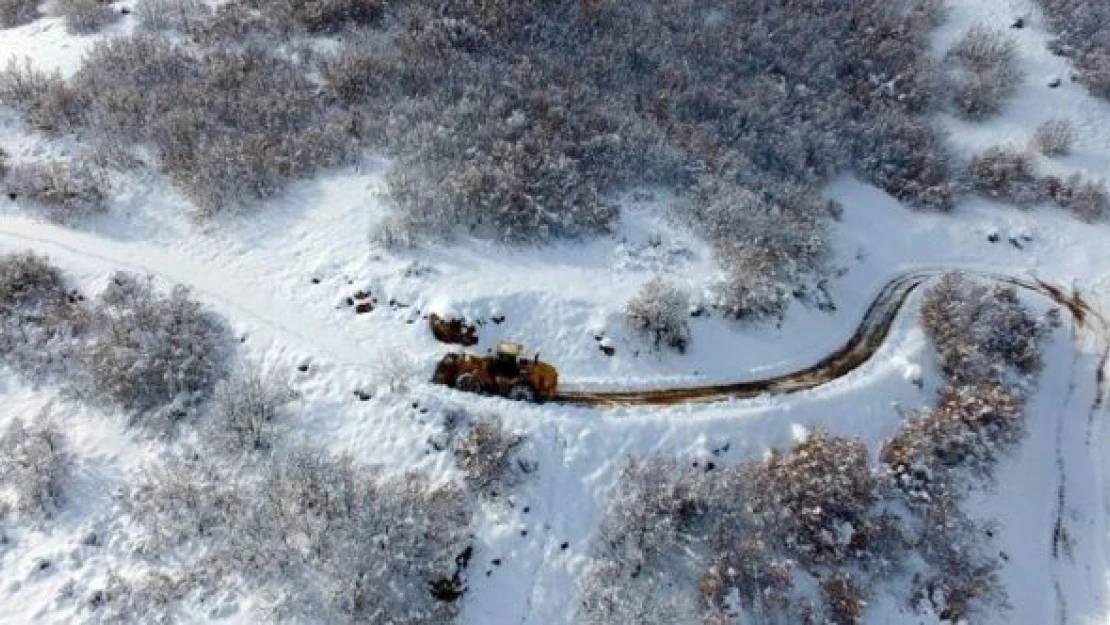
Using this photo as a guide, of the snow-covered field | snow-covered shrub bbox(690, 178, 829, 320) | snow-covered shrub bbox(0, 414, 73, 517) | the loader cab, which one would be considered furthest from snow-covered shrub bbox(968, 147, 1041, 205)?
snow-covered shrub bbox(0, 414, 73, 517)

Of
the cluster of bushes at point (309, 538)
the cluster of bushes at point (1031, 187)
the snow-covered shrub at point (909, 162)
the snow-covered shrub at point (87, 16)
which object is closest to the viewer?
the cluster of bushes at point (309, 538)

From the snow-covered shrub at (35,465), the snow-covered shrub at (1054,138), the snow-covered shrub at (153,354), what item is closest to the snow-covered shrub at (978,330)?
the snow-covered shrub at (1054,138)

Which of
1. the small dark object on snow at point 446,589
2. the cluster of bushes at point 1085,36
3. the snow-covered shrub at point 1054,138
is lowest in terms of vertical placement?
the small dark object on snow at point 446,589

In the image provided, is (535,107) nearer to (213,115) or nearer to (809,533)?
(213,115)

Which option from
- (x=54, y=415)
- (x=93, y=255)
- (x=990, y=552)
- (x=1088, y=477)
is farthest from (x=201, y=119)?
(x=1088, y=477)

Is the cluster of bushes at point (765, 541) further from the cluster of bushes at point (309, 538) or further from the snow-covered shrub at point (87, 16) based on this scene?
the snow-covered shrub at point (87, 16)

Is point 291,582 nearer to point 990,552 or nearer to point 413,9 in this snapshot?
point 990,552

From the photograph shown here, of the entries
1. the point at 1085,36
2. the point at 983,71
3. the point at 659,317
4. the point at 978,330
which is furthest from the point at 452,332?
the point at 1085,36
